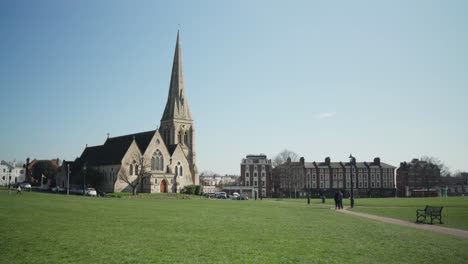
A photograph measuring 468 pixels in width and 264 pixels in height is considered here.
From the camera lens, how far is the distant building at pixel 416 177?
4978 inches

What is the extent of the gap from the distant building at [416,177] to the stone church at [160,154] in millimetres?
70262

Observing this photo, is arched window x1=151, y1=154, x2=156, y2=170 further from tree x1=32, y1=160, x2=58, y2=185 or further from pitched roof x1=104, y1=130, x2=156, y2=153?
tree x1=32, y1=160, x2=58, y2=185

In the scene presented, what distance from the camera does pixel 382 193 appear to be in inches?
4828

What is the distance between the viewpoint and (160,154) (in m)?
88.1

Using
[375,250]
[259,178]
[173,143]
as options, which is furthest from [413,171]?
[375,250]

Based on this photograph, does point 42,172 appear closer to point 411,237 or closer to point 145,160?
point 145,160

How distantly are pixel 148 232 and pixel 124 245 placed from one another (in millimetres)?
3629

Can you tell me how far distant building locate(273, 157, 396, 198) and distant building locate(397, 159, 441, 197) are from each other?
5.49m

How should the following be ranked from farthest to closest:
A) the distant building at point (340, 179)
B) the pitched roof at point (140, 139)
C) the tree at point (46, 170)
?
the tree at point (46, 170), the distant building at point (340, 179), the pitched roof at point (140, 139)

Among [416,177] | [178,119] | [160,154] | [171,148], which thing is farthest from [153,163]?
[416,177]

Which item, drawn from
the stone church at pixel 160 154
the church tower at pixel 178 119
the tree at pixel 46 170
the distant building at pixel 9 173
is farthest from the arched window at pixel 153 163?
the distant building at pixel 9 173

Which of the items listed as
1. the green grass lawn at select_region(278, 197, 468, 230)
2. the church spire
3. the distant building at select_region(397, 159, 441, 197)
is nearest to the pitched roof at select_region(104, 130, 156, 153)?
the church spire

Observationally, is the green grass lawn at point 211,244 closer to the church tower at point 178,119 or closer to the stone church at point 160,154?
the stone church at point 160,154

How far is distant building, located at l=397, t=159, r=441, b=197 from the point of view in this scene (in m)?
126
